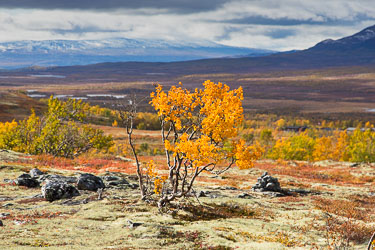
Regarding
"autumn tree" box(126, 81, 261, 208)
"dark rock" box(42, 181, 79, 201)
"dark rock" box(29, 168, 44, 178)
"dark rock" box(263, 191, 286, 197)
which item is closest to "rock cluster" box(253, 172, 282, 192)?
"dark rock" box(263, 191, 286, 197)

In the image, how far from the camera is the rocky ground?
16.0 m

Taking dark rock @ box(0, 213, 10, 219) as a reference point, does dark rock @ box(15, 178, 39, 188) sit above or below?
below

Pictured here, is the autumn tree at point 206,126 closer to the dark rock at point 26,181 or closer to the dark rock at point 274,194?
the dark rock at point 26,181

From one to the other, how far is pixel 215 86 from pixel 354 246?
34.0 feet

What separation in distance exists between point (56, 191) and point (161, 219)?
7505 mm

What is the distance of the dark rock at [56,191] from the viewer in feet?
74.2

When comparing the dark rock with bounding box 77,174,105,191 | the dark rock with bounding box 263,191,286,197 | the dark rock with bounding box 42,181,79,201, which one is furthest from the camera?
the dark rock with bounding box 263,191,286,197

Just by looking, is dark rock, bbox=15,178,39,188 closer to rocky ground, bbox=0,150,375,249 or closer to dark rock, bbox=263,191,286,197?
rocky ground, bbox=0,150,375,249

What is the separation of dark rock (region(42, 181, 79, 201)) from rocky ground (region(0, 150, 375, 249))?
0.06 metres

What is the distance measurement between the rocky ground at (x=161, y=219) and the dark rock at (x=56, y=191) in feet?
0.19

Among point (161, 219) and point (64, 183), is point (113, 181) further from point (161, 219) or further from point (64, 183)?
point (161, 219)

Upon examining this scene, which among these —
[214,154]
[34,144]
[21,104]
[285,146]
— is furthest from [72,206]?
[21,104]

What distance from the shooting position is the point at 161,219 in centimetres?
1953

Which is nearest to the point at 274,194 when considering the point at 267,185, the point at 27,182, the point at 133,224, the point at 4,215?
the point at 267,185
